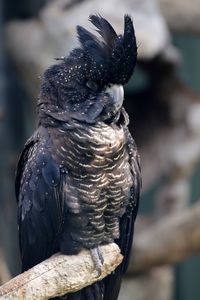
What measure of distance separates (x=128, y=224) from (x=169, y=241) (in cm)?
143

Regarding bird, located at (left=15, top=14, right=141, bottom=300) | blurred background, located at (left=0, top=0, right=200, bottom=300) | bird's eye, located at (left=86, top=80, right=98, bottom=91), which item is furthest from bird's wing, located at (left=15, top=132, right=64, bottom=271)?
blurred background, located at (left=0, top=0, right=200, bottom=300)

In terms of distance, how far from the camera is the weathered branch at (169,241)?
3965mm

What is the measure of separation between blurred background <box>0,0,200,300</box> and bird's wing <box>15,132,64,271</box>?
4.59 feet

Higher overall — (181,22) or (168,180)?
(181,22)

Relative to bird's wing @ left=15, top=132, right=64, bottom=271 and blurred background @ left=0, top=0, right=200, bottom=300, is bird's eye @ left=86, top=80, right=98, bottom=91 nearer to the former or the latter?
bird's wing @ left=15, top=132, right=64, bottom=271

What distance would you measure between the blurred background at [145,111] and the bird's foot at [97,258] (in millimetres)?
1522

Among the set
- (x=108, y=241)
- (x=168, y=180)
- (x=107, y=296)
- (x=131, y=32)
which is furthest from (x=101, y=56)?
(x=168, y=180)

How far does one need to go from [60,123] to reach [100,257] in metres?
0.41

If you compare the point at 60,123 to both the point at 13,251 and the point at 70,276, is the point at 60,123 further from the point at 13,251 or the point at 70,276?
the point at 13,251

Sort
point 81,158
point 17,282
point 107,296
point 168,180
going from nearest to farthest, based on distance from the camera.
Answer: point 17,282, point 81,158, point 107,296, point 168,180

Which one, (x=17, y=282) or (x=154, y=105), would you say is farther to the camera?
(x=154, y=105)

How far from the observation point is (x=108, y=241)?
2547 millimetres

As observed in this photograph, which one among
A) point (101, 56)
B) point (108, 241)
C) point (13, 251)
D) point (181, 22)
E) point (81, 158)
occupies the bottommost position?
point (13, 251)

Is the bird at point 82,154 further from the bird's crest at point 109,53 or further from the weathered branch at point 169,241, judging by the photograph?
the weathered branch at point 169,241
